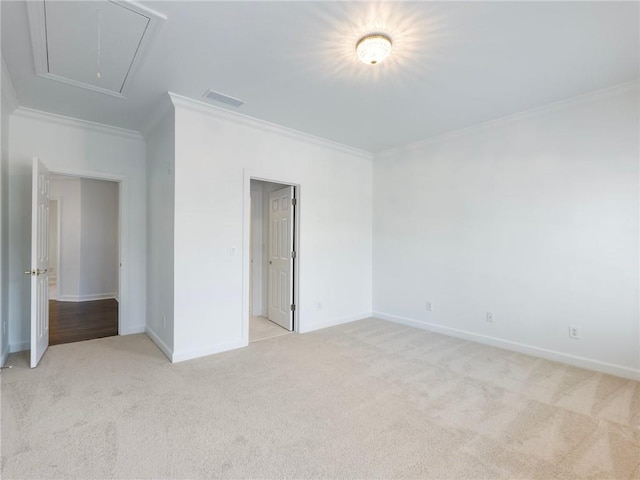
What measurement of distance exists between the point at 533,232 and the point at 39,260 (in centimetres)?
538

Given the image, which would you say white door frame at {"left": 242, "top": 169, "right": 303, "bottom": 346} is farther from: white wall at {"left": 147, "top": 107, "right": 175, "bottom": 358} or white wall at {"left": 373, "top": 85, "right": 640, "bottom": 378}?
white wall at {"left": 373, "top": 85, "right": 640, "bottom": 378}

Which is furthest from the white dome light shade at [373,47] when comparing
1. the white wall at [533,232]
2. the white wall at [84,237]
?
the white wall at [84,237]

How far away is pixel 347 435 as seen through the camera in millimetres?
1994

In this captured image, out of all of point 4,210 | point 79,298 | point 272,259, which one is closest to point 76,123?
point 4,210

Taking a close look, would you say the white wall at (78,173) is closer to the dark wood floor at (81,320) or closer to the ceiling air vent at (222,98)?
the dark wood floor at (81,320)

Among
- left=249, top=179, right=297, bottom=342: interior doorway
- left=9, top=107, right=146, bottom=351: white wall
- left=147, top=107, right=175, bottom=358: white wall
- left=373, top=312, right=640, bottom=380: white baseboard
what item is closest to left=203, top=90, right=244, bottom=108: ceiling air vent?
left=147, top=107, right=175, bottom=358: white wall

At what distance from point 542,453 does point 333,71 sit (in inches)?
123

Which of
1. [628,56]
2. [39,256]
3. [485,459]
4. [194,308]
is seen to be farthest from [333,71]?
[39,256]

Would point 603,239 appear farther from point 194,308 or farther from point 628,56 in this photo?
point 194,308

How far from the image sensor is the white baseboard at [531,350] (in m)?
2.90

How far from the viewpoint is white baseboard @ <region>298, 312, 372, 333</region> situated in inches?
168

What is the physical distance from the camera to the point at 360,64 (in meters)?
2.52

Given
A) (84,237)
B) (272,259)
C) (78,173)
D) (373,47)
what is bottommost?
(272,259)

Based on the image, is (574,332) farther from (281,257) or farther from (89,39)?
(89,39)
